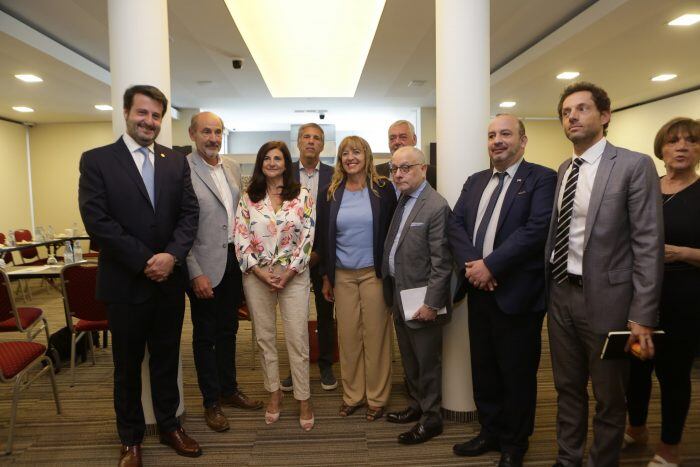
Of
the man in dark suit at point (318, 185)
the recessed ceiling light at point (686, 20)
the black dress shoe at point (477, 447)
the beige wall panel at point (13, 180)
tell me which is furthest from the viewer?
the beige wall panel at point (13, 180)

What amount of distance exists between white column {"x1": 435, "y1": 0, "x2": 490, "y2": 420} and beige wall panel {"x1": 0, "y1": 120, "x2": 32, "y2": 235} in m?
10.3

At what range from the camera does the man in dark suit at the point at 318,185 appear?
11.4ft

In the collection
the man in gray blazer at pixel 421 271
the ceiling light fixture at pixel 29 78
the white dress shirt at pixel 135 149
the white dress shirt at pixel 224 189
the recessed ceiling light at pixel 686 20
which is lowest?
the man in gray blazer at pixel 421 271

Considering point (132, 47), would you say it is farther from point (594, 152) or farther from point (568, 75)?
point (568, 75)

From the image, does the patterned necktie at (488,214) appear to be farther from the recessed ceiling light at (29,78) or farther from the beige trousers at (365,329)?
the recessed ceiling light at (29,78)

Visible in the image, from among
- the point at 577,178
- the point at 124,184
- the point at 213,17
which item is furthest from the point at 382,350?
the point at 213,17

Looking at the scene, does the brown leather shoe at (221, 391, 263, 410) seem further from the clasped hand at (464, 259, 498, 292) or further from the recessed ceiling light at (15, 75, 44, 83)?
the recessed ceiling light at (15, 75, 44, 83)

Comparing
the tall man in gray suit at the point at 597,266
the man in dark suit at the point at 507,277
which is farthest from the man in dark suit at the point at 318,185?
the tall man in gray suit at the point at 597,266

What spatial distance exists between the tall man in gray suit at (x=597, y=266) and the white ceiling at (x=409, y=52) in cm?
312

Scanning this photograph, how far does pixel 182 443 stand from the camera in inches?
104

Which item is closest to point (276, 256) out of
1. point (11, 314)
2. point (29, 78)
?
point (11, 314)

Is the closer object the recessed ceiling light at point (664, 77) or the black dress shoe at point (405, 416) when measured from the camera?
the black dress shoe at point (405, 416)

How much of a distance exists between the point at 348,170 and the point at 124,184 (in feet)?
4.20

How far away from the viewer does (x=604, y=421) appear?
6.83ft
